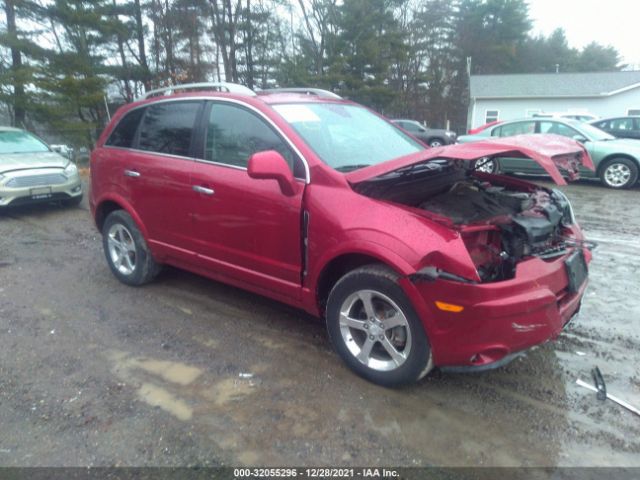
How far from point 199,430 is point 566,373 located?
241cm

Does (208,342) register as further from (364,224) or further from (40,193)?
(40,193)

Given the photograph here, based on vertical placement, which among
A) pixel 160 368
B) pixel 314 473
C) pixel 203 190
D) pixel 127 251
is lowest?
A: pixel 314 473

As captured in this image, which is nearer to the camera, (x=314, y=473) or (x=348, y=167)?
(x=314, y=473)

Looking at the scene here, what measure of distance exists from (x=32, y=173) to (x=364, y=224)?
23.4 ft

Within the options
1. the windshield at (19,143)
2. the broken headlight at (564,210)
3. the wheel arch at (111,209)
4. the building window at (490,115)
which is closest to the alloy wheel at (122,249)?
the wheel arch at (111,209)

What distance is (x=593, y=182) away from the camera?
36.1 ft

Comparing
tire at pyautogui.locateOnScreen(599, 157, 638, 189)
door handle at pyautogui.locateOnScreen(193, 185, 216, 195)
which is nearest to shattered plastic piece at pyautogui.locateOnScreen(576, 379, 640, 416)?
door handle at pyautogui.locateOnScreen(193, 185, 216, 195)

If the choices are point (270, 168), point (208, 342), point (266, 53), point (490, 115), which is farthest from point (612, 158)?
point (490, 115)

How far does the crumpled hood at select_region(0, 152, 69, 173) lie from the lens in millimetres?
7816

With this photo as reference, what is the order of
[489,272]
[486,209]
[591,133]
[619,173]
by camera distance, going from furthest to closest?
[591,133], [619,173], [486,209], [489,272]

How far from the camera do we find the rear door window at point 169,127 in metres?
4.05

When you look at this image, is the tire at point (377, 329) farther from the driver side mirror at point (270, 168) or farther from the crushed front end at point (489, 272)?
the driver side mirror at point (270, 168)

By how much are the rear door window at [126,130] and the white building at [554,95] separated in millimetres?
29590

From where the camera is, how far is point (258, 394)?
3.00m
